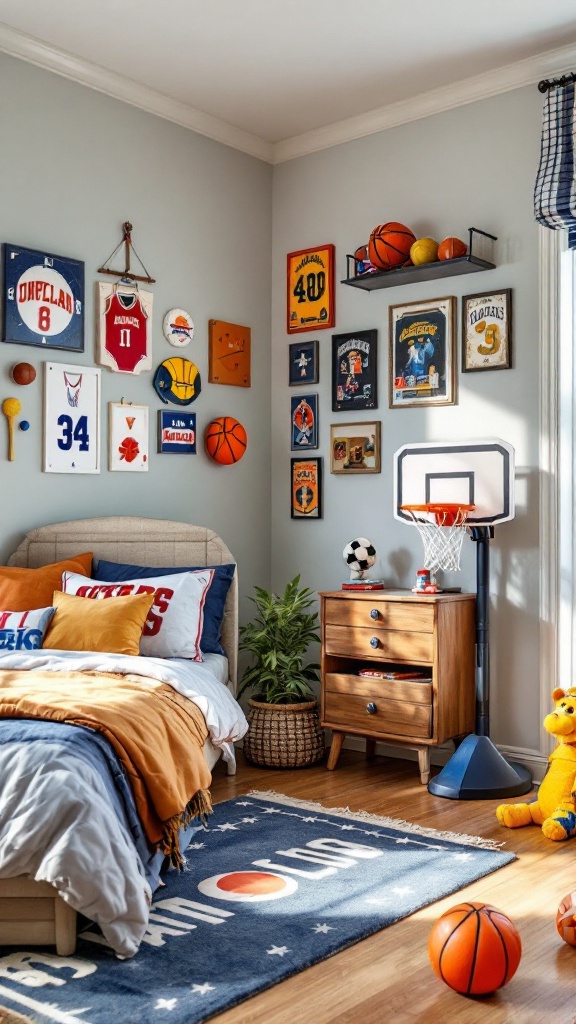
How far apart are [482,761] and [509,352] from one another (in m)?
1.69

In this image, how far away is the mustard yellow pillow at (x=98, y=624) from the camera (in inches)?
137

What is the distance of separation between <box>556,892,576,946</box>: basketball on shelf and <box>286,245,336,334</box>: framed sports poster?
10.1ft

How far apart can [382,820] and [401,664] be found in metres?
0.80

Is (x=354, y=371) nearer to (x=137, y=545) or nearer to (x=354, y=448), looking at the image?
(x=354, y=448)

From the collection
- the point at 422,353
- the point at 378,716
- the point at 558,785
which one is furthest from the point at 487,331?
the point at 558,785

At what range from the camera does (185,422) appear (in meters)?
4.63

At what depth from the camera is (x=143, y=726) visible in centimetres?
274

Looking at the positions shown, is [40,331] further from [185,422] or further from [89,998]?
[89,998]

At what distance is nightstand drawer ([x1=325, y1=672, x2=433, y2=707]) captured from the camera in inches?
152

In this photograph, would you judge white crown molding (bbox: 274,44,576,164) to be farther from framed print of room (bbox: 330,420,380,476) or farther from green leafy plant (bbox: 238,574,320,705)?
green leafy plant (bbox: 238,574,320,705)

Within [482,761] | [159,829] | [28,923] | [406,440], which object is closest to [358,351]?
[406,440]

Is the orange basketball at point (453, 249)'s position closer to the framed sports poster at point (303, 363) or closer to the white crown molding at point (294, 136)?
the white crown molding at point (294, 136)

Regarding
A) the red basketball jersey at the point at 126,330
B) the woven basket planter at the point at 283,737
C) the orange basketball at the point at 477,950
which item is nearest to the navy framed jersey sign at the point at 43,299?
the red basketball jersey at the point at 126,330

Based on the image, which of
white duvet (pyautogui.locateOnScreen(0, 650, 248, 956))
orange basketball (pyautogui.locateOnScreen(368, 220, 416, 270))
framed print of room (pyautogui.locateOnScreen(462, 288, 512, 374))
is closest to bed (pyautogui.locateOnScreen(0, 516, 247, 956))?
white duvet (pyautogui.locateOnScreen(0, 650, 248, 956))
